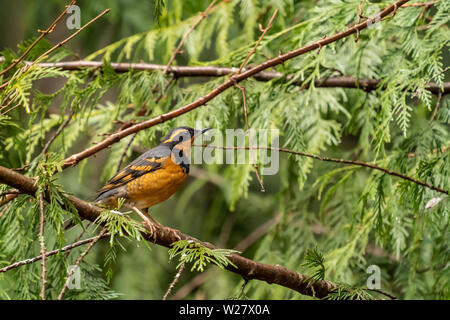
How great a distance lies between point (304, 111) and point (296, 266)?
1144mm

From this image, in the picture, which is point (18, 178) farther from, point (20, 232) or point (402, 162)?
point (402, 162)

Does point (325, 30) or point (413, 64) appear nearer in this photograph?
point (413, 64)

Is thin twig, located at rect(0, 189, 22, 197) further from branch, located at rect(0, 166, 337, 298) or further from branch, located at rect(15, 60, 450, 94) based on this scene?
branch, located at rect(15, 60, 450, 94)

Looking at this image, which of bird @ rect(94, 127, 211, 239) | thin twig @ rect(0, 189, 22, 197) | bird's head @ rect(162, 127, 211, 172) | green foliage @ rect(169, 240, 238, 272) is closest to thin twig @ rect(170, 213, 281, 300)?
bird's head @ rect(162, 127, 211, 172)

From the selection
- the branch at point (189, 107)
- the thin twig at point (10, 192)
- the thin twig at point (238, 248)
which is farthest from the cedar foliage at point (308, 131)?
the thin twig at point (238, 248)

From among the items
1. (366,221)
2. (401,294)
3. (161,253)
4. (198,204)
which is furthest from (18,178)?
(198,204)

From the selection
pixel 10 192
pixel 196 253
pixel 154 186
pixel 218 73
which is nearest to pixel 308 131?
pixel 218 73

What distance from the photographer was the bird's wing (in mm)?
3443

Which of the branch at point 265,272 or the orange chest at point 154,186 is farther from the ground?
the orange chest at point 154,186

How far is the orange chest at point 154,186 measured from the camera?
3.41 meters

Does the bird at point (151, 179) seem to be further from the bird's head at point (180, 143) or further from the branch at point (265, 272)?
the branch at point (265, 272)

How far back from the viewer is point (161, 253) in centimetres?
604

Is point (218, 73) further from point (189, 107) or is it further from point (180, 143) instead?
point (189, 107)
